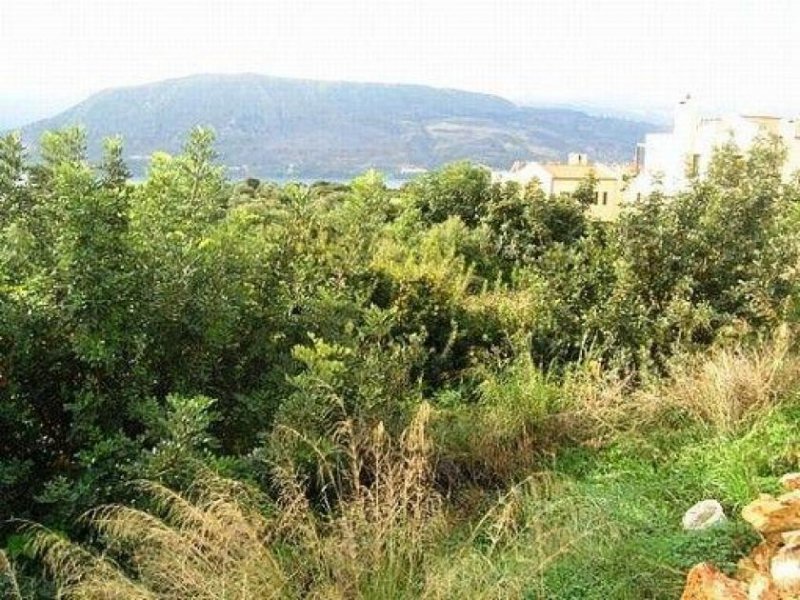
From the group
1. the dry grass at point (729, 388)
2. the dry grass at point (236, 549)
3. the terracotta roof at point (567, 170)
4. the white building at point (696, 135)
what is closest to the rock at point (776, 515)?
the dry grass at point (236, 549)

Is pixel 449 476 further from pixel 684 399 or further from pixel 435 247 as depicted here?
pixel 435 247

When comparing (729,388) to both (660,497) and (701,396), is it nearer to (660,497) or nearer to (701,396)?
(701,396)

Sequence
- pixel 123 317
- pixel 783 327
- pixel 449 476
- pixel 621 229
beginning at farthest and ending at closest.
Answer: pixel 621 229 < pixel 783 327 < pixel 449 476 < pixel 123 317

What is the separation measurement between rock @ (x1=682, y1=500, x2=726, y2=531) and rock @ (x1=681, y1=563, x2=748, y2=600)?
75 centimetres

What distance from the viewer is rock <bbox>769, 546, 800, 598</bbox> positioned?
8.93 ft

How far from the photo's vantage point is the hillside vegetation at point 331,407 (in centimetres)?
319

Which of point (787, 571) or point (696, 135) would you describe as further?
point (696, 135)

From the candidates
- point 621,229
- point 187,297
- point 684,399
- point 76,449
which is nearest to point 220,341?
point 187,297

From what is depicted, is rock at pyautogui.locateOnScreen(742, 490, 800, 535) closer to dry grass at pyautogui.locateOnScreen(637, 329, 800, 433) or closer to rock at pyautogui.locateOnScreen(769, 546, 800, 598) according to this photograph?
rock at pyautogui.locateOnScreen(769, 546, 800, 598)

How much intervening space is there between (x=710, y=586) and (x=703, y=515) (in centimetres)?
102

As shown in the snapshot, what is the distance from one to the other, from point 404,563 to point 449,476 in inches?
70.7

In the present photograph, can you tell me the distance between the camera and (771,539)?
3.12 meters

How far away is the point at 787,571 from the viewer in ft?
9.12

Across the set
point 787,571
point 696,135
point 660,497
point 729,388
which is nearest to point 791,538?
point 787,571
